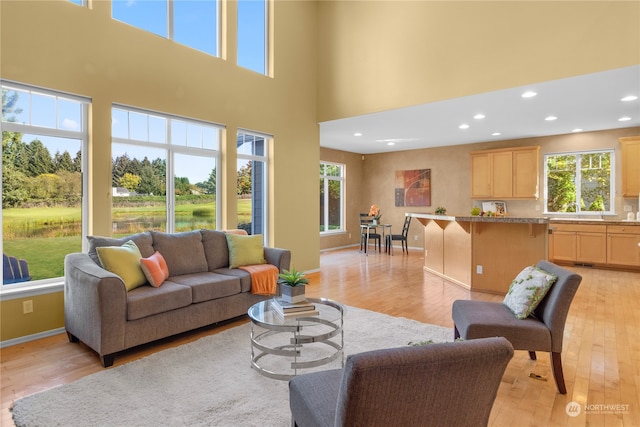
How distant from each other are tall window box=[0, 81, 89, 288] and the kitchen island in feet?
16.4

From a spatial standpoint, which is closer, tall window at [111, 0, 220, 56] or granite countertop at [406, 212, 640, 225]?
tall window at [111, 0, 220, 56]

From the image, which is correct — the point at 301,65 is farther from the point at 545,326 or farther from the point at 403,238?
the point at 545,326

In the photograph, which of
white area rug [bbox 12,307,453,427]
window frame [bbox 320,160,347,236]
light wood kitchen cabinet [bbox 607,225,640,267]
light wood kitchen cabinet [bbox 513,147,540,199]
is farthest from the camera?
window frame [bbox 320,160,347,236]

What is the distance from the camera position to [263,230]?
6.10 meters

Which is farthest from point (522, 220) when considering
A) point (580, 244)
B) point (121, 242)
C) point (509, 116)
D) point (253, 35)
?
point (253, 35)

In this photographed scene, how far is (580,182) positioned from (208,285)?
7993 millimetres

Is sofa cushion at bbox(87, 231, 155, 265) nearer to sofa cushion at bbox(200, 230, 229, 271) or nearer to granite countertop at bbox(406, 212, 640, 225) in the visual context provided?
sofa cushion at bbox(200, 230, 229, 271)

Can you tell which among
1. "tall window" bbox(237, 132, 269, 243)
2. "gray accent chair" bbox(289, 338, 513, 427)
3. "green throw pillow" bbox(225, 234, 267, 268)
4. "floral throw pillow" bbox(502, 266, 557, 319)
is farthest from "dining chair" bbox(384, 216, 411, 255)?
"gray accent chair" bbox(289, 338, 513, 427)

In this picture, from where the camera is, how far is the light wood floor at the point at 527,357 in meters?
2.32

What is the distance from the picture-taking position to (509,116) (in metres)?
6.34

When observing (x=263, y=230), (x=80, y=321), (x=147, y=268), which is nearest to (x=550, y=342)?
(x=147, y=268)

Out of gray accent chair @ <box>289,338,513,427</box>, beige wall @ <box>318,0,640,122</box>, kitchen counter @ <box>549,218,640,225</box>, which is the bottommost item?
gray accent chair @ <box>289,338,513,427</box>

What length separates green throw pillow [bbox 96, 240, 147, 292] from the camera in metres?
3.27

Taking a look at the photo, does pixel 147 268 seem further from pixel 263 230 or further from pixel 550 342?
pixel 550 342
